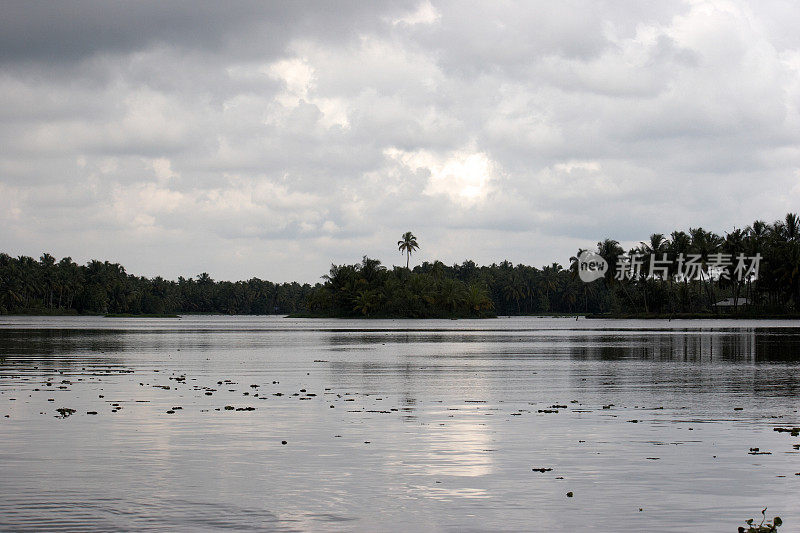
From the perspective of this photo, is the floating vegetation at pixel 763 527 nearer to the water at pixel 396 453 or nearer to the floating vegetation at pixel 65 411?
the water at pixel 396 453

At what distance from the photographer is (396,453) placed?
18.2m

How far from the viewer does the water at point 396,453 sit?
512 inches

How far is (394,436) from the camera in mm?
20625

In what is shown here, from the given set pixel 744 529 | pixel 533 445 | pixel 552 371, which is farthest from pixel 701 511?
pixel 552 371

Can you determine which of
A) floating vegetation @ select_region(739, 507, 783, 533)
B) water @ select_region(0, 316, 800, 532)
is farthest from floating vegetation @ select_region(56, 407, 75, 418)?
floating vegetation @ select_region(739, 507, 783, 533)

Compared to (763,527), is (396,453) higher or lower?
lower

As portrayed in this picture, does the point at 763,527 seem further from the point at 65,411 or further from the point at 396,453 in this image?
the point at 65,411

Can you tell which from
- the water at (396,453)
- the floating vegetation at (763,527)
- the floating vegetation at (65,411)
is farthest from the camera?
the floating vegetation at (65,411)

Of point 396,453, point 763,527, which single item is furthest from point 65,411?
point 763,527

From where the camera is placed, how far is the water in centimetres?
1301

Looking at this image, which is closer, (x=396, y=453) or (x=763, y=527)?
(x=763, y=527)

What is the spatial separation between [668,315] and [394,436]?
180 m

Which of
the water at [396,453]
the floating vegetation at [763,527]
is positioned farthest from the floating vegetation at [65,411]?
the floating vegetation at [763,527]

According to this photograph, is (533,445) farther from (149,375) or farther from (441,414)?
(149,375)
